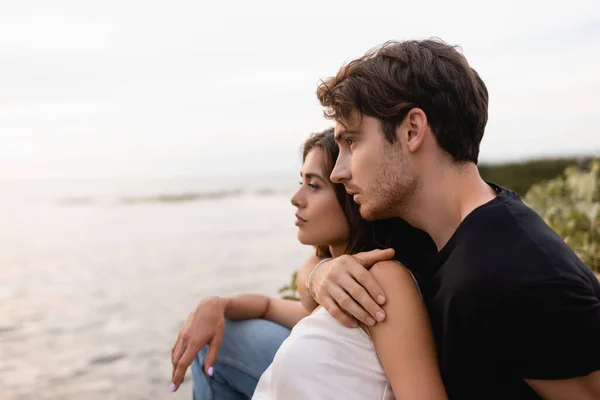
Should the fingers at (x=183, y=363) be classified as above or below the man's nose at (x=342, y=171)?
below

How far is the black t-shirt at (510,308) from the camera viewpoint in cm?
183

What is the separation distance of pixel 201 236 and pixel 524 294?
14.8 meters

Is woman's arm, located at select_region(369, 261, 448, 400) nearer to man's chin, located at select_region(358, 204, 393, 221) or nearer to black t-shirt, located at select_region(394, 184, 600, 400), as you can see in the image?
black t-shirt, located at select_region(394, 184, 600, 400)

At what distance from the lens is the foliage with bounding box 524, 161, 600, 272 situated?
18.3 ft

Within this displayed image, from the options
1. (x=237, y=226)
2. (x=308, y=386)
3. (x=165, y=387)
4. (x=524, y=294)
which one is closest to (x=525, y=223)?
(x=524, y=294)

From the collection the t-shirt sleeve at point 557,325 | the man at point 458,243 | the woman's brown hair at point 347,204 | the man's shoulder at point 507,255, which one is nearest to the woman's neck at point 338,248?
the woman's brown hair at point 347,204

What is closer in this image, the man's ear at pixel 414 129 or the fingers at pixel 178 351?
the man's ear at pixel 414 129

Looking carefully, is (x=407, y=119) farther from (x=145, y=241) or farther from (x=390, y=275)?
(x=145, y=241)

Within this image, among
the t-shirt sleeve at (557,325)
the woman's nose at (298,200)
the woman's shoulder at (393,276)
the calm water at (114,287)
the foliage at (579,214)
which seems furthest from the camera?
the calm water at (114,287)

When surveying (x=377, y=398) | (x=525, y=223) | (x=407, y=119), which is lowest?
(x=377, y=398)

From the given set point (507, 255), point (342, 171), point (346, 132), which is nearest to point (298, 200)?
point (342, 171)

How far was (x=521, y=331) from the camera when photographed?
73.8 inches

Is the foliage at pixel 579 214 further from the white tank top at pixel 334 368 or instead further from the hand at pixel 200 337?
the white tank top at pixel 334 368

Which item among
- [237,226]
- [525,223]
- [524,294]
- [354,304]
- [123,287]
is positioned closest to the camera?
[524,294]
